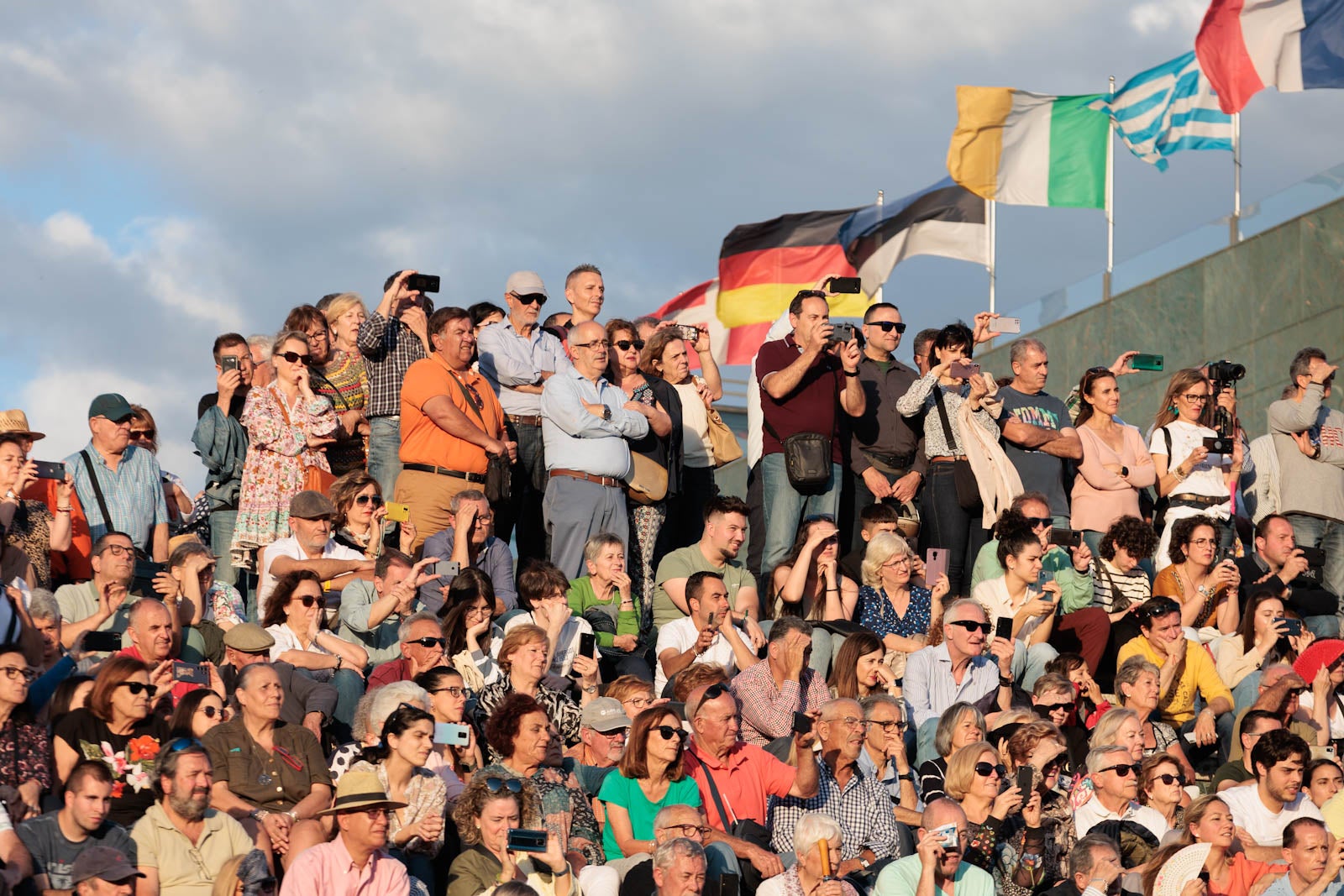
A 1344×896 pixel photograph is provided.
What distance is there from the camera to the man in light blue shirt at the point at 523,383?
38.5 ft

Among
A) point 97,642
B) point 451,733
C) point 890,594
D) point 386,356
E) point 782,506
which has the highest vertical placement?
point 386,356

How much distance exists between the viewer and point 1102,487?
12.0 m

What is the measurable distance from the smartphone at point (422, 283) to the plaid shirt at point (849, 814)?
4.51m

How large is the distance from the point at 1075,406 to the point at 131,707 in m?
7.36

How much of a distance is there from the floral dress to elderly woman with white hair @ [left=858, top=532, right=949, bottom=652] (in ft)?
10.3

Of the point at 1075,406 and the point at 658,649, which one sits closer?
the point at 658,649

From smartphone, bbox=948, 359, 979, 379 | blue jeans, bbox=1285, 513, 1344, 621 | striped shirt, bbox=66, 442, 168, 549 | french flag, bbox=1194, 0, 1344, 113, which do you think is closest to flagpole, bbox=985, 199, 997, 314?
french flag, bbox=1194, 0, 1344, 113

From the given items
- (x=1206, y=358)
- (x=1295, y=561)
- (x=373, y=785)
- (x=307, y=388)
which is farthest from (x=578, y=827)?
(x=1206, y=358)

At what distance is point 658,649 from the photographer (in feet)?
33.4

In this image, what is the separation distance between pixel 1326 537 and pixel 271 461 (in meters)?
6.74

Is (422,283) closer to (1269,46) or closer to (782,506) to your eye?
(782,506)

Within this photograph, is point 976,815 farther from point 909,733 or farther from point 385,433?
point 385,433


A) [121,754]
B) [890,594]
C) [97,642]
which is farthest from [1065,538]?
[121,754]

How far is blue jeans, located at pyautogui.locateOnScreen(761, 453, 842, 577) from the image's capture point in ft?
37.5
